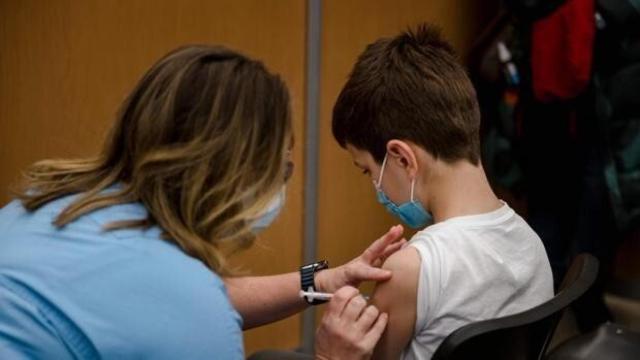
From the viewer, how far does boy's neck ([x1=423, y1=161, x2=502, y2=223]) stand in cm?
116

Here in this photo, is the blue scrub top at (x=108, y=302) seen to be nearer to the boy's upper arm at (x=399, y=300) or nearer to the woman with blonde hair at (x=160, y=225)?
the woman with blonde hair at (x=160, y=225)

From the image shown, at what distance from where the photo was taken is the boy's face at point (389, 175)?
1231mm

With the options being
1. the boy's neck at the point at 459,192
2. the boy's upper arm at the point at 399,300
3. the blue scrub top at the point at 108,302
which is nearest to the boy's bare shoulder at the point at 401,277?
the boy's upper arm at the point at 399,300

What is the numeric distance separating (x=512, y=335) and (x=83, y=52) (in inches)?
60.3

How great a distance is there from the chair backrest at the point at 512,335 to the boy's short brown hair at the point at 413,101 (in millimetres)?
315

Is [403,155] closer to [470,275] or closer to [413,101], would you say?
[413,101]

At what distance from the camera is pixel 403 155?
120 cm

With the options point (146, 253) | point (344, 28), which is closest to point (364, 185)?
point (344, 28)

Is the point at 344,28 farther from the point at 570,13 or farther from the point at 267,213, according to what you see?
the point at 267,213

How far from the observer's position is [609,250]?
8.21ft

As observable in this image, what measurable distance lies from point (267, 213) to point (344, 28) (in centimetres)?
167

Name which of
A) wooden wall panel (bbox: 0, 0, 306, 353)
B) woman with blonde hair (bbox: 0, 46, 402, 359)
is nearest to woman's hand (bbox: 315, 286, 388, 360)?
woman with blonde hair (bbox: 0, 46, 402, 359)

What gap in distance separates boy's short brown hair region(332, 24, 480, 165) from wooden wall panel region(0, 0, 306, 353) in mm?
895

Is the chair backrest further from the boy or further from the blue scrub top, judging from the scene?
the blue scrub top
